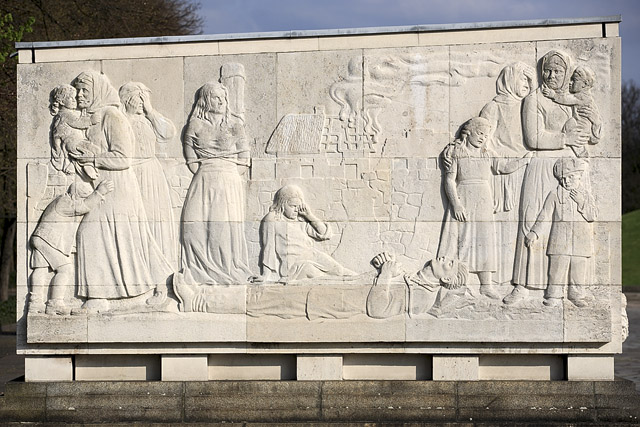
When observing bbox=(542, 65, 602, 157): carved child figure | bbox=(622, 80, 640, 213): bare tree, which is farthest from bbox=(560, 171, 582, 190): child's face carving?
bbox=(622, 80, 640, 213): bare tree

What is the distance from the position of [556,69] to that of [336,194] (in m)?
2.75

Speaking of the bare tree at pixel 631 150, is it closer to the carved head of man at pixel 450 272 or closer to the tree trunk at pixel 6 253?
the tree trunk at pixel 6 253

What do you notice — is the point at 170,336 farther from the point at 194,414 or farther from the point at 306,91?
the point at 306,91

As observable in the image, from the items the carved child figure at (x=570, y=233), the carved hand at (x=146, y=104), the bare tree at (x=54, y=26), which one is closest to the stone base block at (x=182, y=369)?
the carved hand at (x=146, y=104)

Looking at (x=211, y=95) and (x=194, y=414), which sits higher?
(x=211, y=95)

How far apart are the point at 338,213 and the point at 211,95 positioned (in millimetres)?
1940

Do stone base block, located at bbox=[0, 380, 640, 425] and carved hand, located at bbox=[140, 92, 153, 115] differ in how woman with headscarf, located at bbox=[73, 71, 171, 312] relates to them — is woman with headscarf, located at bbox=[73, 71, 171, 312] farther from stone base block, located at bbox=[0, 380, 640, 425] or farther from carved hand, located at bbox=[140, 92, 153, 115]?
stone base block, located at bbox=[0, 380, 640, 425]

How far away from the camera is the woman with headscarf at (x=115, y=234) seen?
9.71 metres

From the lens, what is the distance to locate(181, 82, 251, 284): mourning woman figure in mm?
9594

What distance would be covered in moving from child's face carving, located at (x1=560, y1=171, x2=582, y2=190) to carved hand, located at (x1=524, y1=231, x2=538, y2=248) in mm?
617

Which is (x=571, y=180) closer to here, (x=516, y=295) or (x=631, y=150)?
(x=516, y=295)

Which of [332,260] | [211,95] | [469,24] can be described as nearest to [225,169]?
[211,95]

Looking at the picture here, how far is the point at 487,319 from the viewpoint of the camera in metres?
9.35

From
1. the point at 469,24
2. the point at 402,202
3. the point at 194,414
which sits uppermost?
the point at 469,24
